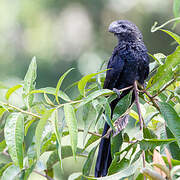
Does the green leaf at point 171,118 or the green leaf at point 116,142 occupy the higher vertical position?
the green leaf at point 171,118

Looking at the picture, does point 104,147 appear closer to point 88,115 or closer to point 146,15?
point 88,115

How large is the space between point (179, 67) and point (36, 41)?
470 centimetres

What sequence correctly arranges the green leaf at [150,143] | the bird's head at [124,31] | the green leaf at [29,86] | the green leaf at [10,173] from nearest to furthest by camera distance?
the green leaf at [150,143], the green leaf at [29,86], the green leaf at [10,173], the bird's head at [124,31]

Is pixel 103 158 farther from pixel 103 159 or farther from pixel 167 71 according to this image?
pixel 167 71

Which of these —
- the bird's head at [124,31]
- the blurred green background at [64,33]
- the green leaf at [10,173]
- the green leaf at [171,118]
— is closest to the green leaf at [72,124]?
the green leaf at [171,118]

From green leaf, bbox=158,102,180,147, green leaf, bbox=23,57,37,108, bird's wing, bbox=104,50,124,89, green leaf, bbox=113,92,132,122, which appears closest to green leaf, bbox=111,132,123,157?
green leaf, bbox=113,92,132,122

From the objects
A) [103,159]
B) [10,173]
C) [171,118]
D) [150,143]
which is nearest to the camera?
[150,143]

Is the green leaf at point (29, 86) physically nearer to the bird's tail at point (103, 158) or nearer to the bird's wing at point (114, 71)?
the bird's tail at point (103, 158)

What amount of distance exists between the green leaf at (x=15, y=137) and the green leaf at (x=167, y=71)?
1.76 ft

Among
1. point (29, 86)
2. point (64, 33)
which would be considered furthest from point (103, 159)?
point (64, 33)

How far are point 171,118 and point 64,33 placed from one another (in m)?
5.31

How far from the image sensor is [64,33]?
20.7 ft

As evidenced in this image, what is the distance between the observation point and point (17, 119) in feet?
3.88

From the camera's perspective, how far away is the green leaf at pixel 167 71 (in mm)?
1222
